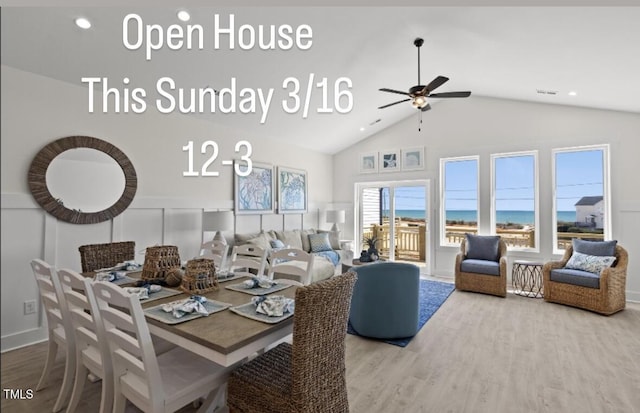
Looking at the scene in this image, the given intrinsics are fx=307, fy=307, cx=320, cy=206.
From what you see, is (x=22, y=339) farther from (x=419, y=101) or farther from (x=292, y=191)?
(x=419, y=101)

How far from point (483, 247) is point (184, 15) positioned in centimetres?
492

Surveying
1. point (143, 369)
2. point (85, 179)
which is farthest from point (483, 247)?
point (85, 179)

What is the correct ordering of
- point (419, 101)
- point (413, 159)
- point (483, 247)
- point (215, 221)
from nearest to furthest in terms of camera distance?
point (419, 101) < point (215, 221) < point (483, 247) < point (413, 159)

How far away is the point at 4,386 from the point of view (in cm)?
221

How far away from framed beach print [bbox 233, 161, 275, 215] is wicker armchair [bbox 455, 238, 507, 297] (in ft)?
10.6

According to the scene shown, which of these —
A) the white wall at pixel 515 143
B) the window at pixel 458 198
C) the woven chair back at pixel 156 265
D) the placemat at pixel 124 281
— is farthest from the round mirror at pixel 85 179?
the window at pixel 458 198

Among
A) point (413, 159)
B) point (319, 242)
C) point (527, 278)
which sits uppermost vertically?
point (413, 159)

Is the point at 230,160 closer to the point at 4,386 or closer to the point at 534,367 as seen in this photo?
the point at 4,386

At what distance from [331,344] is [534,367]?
2.03 metres

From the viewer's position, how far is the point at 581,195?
4.71 m

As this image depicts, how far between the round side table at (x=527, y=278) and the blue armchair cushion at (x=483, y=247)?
373 mm

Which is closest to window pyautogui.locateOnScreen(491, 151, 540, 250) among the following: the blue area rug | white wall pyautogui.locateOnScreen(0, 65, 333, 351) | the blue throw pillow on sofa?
the blue area rug

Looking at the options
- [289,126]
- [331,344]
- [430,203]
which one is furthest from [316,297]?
[430,203]

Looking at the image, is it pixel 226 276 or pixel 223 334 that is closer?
pixel 223 334
